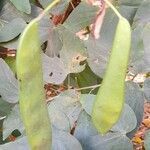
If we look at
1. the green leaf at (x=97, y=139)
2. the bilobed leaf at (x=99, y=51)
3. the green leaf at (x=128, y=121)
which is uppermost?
the bilobed leaf at (x=99, y=51)

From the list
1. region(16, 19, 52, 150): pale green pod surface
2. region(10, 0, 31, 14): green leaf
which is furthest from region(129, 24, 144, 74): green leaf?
region(16, 19, 52, 150): pale green pod surface

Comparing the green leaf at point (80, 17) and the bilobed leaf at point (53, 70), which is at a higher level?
the green leaf at point (80, 17)

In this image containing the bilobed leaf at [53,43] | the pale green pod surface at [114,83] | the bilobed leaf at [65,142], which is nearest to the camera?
the pale green pod surface at [114,83]

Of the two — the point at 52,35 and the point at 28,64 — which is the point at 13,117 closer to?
the point at 52,35

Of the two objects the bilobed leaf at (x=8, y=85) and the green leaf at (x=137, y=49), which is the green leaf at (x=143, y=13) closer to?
the green leaf at (x=137, y=49)

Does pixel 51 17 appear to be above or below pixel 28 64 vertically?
below

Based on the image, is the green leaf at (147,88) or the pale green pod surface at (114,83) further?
the green leaf at (147,88)

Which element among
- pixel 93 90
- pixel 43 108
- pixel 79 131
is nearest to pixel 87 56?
pixel 93 90

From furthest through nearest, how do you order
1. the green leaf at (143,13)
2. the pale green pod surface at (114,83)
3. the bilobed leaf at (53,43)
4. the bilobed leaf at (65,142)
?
the bilobed leaf at (53,43), the green leaf at (143,13), the bilobed leaf at (65,142), the pale green pod surface at (114,83)

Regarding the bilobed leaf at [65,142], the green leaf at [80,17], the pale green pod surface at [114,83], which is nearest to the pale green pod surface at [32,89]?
the pale green pod surface at [114,83]
